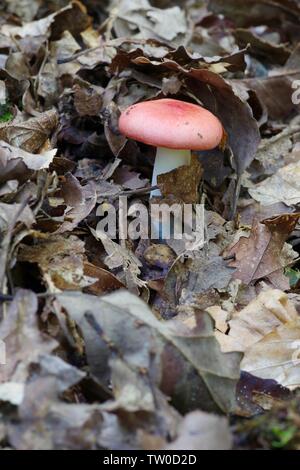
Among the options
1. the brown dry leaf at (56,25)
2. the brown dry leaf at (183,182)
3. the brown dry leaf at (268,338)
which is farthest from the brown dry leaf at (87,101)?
the brown dry leaf at (268,338)

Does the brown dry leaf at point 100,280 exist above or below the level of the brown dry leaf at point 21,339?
below

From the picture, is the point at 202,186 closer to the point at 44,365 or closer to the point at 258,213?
the point at 258,213

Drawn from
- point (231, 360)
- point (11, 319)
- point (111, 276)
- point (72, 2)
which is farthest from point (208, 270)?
point (72, 2)

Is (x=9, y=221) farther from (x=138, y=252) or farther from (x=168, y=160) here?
(x=168, y=160)

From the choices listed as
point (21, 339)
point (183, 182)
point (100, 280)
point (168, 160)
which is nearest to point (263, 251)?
point (183, 182)

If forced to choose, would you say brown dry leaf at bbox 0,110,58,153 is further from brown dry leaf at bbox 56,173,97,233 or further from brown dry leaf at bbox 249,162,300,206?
brown dry leaf at bbox 249,162,300,206

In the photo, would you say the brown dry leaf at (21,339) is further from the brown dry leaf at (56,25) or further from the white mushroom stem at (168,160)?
the brown dry leaf at (56,25)
